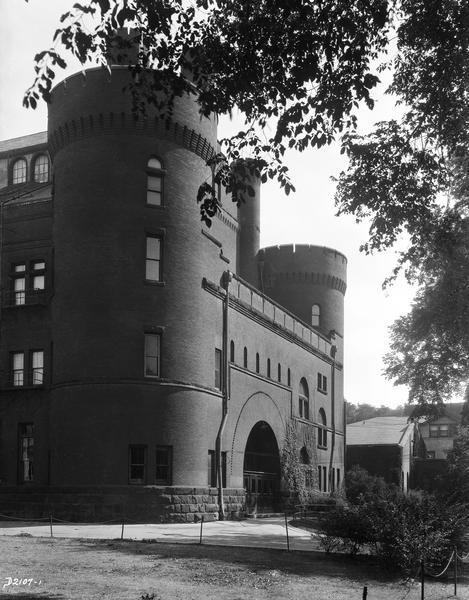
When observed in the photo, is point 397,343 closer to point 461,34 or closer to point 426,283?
point 426,283

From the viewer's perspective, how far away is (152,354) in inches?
1278

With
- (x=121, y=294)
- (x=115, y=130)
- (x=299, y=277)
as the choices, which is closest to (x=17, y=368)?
(x=121, y=294)

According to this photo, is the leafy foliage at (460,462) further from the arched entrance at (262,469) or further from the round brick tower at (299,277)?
the round brick tower at (299,277)

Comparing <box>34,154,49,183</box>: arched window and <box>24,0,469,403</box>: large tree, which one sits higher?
<box>34,154,49,183</box>: arched window

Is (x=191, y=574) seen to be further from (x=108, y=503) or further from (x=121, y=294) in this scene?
(x=121, y=294)

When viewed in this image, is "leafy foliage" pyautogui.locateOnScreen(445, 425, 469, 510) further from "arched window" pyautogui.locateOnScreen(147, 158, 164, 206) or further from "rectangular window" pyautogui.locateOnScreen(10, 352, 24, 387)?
"rectangular window" pyautogui.locateOnScreen(10, 352, 24, 387)

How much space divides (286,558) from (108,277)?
1670cm

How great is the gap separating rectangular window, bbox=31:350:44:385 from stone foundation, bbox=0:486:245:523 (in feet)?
14.2

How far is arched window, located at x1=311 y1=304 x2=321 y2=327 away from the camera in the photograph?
5638 centimetres

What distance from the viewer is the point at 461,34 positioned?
15938 mm

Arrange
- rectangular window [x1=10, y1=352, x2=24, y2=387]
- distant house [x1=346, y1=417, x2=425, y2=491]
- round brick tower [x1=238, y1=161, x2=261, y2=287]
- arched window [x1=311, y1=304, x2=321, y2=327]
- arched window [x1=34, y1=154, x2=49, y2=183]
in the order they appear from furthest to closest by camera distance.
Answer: distant house [x1=346, y1=417, x2=425, y2=491] < arched window [x1=311, y1=304, x2=321, y2=327] < round brick tower [x1=238, y1=161, x2=261, y2=287] < arched window [x1=34, y1=154, x2=49, y2=183] < rectangular window [x1=10, y1=352, x2=24, y2=387]

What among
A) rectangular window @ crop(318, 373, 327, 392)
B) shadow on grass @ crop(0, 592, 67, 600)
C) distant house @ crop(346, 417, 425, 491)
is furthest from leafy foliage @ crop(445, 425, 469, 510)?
shadow on grass @ crop(0, 592, 67, 600)

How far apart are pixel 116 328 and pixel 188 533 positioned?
9311mm

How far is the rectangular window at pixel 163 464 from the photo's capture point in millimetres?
31434
